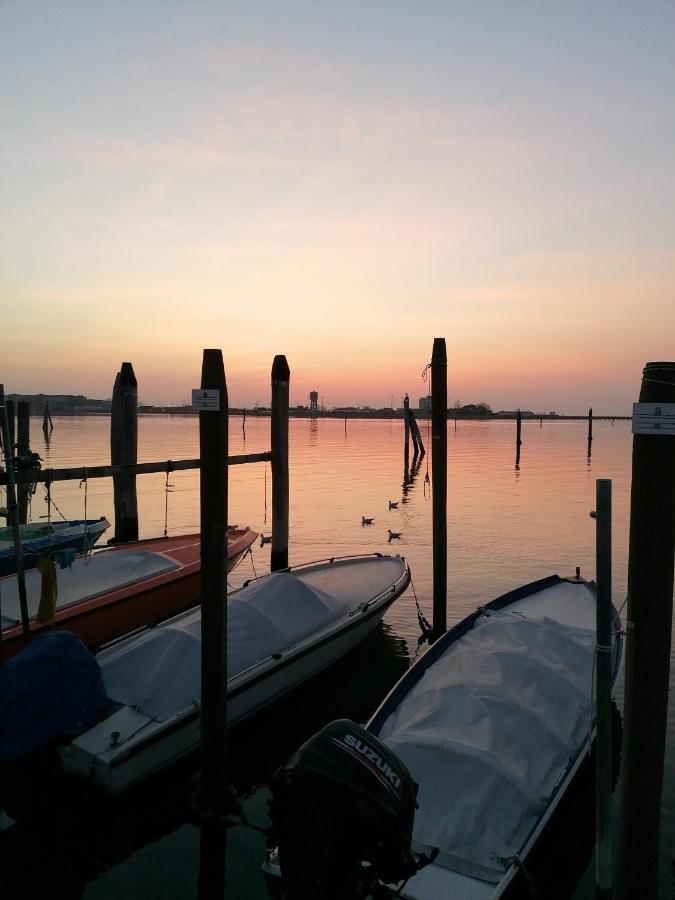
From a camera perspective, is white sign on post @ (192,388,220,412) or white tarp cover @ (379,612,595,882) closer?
white tarp cover @ (379,612,595,882)

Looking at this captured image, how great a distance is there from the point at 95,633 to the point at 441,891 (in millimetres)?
6743

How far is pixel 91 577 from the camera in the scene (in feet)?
35.2

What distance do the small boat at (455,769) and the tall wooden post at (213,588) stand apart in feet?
4.68

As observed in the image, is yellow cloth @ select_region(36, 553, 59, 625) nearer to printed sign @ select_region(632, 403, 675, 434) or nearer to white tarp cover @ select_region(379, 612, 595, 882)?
white tarp cover @ select_region(379, 612, 595, 882)

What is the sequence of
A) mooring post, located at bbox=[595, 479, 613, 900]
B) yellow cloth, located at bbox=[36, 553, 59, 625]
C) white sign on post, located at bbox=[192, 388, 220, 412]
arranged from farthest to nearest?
yellow cloth, located at bbox=[36, 553, 59, 625] → white sign on post, located at bbox=[192, 388, 220, 412] → mooring post, located at bbox=[595, 479, 613, 900]

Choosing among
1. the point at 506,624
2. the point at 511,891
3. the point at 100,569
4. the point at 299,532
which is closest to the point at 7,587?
the point at 100,569

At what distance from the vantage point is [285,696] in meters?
8.66

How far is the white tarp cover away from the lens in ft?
15.8

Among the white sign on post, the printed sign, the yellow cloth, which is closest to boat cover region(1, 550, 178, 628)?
the yellow cloth

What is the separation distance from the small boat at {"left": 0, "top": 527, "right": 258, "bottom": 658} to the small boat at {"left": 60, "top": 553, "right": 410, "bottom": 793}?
5.47ft

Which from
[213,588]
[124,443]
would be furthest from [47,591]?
[124,443]

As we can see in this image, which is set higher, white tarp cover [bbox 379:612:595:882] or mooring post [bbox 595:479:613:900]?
mooring post [bbox 595:479:613:900]

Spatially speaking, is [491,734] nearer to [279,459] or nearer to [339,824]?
[339,824]

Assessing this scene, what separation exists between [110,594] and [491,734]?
674 centimetres
